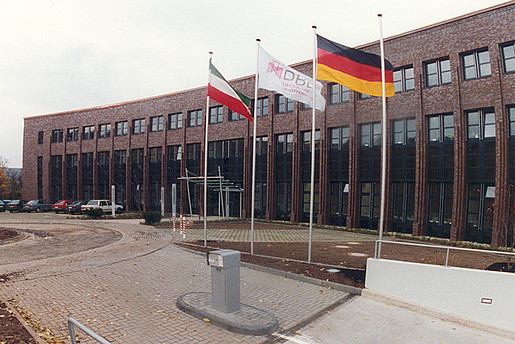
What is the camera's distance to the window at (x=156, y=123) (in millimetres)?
37812

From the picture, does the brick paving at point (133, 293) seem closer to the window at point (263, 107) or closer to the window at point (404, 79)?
the window at point (404, 79)

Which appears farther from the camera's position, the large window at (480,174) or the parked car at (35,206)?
the parked car at (35,206)

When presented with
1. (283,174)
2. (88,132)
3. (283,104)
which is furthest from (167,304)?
(88,132)

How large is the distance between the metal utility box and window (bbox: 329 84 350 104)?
20463 mm

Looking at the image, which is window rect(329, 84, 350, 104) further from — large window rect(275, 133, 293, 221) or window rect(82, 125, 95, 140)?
window rect(82, 125, 95, 140)

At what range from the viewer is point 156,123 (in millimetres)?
38281

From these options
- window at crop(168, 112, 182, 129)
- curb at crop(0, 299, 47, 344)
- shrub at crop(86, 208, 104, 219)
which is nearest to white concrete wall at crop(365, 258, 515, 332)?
curb at crop(0, 299, 47, 344)

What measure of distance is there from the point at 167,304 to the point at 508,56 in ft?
67.8

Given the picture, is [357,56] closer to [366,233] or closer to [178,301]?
[178,301]

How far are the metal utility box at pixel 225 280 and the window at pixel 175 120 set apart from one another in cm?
3115

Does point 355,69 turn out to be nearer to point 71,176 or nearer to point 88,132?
point 88,132

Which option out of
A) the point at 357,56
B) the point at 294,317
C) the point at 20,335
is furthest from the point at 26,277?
the point at 357,56

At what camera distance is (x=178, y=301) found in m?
7.29

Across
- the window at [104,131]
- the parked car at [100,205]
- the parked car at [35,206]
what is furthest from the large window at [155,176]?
the parked car at [35,206]
